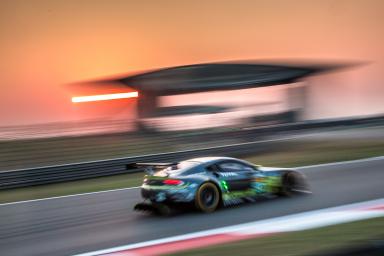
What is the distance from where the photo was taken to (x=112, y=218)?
9.20 meters

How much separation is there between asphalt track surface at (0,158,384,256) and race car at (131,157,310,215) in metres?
0.17

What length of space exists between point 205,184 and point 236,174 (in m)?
0.68

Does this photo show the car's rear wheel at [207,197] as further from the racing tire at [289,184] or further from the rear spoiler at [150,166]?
the racing tire at [289,184]

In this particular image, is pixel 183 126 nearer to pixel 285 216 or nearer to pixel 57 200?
pixel 57 200

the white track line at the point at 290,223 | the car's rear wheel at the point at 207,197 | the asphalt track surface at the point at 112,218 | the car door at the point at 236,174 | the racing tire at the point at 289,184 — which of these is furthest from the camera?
the racing tire at the point at 289,184

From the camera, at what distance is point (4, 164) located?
570 inches

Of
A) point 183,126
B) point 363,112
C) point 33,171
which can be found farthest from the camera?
point 363,112

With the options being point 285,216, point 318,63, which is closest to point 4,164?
point 285,216

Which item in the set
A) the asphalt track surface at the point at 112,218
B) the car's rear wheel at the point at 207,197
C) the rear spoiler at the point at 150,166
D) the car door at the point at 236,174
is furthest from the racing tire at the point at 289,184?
the rear spoiler at the point at 150,166

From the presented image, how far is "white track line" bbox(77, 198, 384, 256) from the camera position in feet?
23.5

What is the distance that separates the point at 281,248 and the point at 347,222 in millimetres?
1855

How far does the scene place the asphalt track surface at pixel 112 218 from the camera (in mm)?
7602

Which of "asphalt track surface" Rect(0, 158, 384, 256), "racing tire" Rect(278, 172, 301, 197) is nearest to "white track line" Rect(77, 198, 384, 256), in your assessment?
"asphalt track surface" Rect(0, 158, 384, 256)

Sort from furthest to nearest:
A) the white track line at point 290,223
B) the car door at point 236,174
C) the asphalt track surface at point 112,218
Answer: the car door at point 236,174 < the asphalt track surface at point 112,218 < the white track line at point 290,223
